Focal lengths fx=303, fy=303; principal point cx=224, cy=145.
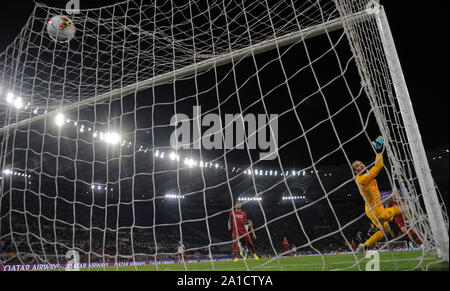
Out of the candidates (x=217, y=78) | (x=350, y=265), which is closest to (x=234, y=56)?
(x=217, y=78)

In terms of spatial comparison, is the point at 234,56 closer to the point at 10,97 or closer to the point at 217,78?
the point at 217,78

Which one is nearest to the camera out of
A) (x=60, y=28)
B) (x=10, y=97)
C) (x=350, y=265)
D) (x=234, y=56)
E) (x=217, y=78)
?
(x=350, y=265)

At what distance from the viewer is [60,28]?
415 cm

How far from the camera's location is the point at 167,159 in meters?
20.6

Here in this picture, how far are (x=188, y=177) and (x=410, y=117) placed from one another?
846 inches

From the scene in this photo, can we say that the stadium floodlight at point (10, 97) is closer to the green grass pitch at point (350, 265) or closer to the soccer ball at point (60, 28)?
the soccer ball at point (60, 28)

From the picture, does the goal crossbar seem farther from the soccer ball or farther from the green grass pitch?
the green grass pitch

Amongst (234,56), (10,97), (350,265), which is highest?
(10,97)

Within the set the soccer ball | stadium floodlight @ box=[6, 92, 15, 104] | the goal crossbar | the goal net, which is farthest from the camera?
stadium floodlight @ box=[6, 92, 15, 104]

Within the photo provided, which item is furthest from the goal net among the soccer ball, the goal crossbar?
the soccer ball

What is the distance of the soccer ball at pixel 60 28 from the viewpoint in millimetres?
4143

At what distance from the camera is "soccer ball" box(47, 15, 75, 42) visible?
4143 millimetres

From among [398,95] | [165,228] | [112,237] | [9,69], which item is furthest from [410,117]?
[165,228]

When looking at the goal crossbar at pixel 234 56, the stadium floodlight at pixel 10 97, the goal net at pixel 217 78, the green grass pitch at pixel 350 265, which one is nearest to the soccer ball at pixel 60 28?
the goal net at pixel 217 78
